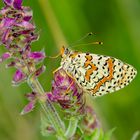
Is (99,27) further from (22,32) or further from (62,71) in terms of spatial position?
(22,32)

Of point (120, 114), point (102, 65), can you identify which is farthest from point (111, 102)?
point (102, 65)

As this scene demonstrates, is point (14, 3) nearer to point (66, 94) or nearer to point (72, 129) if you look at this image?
point (66, 94)

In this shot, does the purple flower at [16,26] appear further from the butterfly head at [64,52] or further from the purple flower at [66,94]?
the butterfly head at [64,52]

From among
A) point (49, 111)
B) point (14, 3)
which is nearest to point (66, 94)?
point (49, 111)

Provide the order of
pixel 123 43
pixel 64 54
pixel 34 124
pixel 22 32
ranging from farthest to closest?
1. pixel 123 43
2. pixel 34 124
3. pixel 64 54
4. pixel 22 32

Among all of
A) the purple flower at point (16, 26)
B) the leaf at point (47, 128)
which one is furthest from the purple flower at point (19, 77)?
the leaf at point (47, 128)

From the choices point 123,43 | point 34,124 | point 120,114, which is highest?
point 123,43
